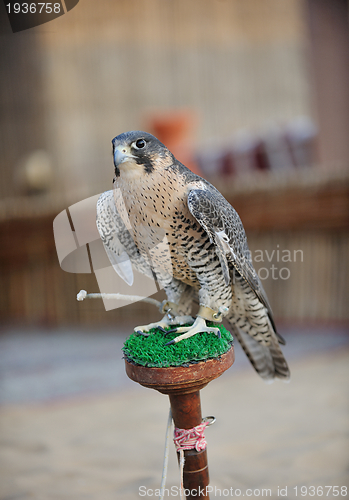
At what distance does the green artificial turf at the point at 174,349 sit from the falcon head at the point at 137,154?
0.49 m

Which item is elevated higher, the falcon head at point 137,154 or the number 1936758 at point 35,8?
the number 1936758 at point 35,8

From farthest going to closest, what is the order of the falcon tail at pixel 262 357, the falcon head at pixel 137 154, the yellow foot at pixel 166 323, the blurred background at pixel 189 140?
the blurred background at pixel 189 140 → the falcon tail at pixel 262 357 → the yellow foot at pixel 166 323 → the falcon head at pixel 137 154

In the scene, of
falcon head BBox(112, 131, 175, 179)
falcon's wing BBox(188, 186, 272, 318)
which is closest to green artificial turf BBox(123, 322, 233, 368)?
falcon's wing BBox(188, 186, 272, 318)

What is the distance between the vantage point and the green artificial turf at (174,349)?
3.31 ft

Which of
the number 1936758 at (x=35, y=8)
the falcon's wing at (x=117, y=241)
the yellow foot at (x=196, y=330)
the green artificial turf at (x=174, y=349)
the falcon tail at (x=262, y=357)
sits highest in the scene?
the number 1936758 at (x=35, y=8)

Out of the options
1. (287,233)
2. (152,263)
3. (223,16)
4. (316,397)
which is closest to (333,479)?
(316,397)

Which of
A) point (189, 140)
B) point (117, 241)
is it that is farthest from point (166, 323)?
point (189, 140)

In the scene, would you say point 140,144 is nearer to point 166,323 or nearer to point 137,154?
point 137,154

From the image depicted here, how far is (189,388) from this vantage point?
1042 millimetres

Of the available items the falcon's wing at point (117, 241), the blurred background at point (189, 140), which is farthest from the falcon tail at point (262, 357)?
the blurred background at point (189, 140)

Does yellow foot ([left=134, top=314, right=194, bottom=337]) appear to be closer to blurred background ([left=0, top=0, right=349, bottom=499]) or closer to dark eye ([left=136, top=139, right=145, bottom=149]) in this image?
dark eye ([left=136, top=139, right=145, bottom=149])

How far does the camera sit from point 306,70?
437 cm

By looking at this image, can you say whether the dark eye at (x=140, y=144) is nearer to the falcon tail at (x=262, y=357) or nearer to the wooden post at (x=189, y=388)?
the wooden post at (x=189, y=388)

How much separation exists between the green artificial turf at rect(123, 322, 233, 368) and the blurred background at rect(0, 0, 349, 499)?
1847mm
